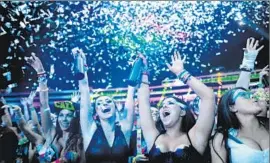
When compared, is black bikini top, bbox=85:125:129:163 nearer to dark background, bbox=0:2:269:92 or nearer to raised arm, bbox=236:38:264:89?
dark background, bbox=0:2:269:92

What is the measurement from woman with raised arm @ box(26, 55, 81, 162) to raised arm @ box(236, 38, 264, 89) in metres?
1.04

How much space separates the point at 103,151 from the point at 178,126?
471 millimetres

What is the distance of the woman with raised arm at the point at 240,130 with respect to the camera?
254 centimetres

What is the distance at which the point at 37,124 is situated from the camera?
2547 millimetres

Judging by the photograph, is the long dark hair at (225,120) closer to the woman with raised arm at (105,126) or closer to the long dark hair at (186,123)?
the long dark hair at (186,123)

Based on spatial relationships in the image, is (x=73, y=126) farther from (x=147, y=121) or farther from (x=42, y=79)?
(x=147, y=121)

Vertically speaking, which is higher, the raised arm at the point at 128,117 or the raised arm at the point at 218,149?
Result: the raised arm at the point at 128,117

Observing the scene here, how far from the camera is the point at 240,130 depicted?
8.43 feet

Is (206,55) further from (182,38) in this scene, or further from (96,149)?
(96,149)

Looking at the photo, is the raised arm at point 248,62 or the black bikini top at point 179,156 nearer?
the black bikini top at point 179,156

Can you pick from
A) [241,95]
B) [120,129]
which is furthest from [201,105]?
[120,129]

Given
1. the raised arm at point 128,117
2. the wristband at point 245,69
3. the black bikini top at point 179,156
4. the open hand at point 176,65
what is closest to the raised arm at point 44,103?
the raised arm at point 128,117

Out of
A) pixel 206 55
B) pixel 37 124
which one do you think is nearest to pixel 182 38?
pixel 206 55

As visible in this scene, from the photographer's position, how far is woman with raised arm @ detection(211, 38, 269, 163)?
8.33 feet
